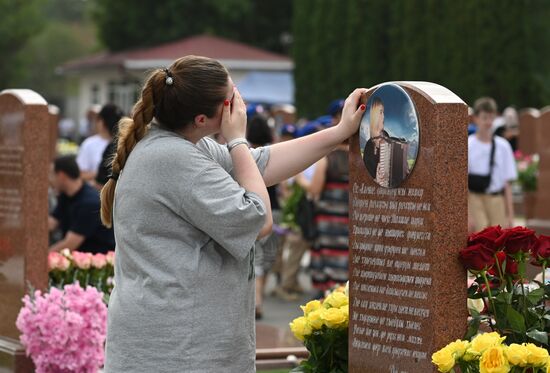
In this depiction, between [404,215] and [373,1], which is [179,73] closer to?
[404,215]

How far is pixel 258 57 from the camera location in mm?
51375

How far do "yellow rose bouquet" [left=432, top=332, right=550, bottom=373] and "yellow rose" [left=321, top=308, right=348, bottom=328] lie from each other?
0.76m

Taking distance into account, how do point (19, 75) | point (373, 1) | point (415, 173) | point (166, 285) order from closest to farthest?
point (166, 285), point (415, 173), point (373, 1), point (19, 75)

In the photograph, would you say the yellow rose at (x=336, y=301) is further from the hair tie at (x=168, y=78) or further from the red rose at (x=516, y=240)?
the hair tie at (x=168, y=78)

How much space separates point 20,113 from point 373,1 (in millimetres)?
32271

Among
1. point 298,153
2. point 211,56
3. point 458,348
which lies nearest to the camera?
point 458,348

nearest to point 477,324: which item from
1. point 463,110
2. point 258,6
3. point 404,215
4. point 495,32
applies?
point 404,215

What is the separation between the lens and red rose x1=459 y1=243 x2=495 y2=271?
14.7ft

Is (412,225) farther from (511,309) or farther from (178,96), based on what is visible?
(178,96)

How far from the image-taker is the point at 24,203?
26.0 feet

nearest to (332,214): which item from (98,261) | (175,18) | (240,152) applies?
(98,261)

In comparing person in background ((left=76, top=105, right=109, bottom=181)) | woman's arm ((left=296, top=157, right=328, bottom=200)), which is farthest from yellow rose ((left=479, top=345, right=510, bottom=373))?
person in background ((left=76, top=105, right=109, bottom=181))

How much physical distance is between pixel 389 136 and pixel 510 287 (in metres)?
0.69

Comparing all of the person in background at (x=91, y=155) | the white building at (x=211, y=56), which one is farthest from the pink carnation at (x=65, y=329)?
the white building at (x=211, y=56)
